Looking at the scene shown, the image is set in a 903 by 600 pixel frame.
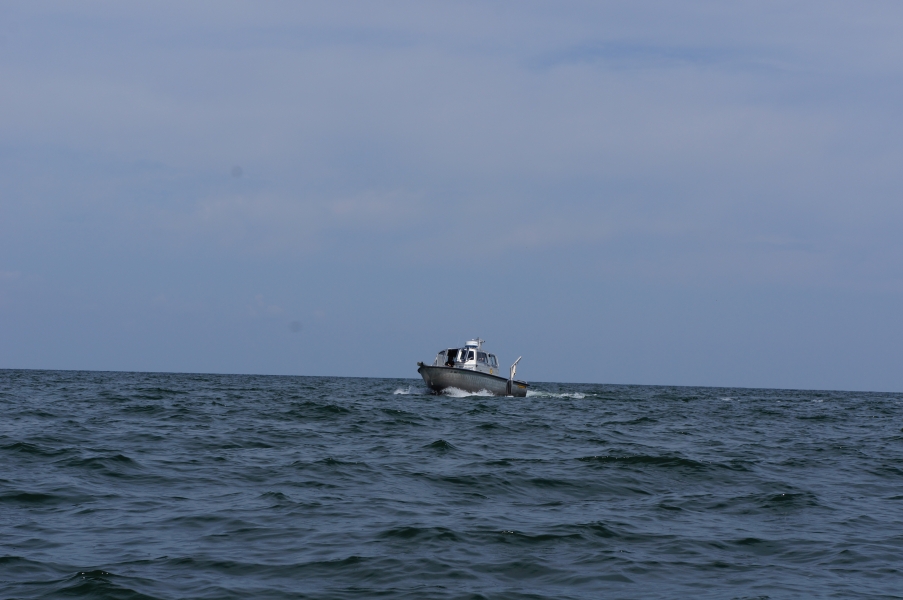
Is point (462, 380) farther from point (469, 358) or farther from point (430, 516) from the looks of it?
point (430, 516)

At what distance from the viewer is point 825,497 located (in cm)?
1437

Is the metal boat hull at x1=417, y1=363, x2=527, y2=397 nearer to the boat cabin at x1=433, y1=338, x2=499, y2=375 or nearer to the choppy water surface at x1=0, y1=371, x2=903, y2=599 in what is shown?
the boat cabin at x1=433, y1=338, x2=499, y2=375

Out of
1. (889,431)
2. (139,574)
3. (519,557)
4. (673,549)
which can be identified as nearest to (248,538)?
(139,574)

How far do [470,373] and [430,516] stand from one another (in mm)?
34639

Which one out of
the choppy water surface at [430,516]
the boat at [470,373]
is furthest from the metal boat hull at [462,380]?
the choppy water surface at [430,516]

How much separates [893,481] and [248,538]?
1342 cm

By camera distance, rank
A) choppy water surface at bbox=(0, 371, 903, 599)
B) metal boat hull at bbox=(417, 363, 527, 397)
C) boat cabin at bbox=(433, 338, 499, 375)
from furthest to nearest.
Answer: boat cabin at bbox=(433, 338, 499, 375) < metal boat hull at bbox=(417, 363, 527, 397) < choppy water surface at bbox=(0, 371, 903, 599)

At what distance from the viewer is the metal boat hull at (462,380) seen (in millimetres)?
45938

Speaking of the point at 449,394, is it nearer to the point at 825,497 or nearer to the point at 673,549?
the point at 825,497

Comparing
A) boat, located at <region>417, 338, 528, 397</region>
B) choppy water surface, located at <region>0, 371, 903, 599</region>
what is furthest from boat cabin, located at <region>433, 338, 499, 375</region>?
choppy water surface, located at <region>0, 371, 903, 599</region>

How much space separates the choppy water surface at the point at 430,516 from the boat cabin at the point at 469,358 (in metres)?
26.0

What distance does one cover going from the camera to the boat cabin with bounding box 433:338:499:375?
159ft

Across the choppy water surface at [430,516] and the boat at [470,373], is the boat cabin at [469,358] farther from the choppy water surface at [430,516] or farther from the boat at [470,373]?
the choppy water surface at [430,516]

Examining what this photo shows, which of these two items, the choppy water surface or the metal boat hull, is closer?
the choppy water surface
